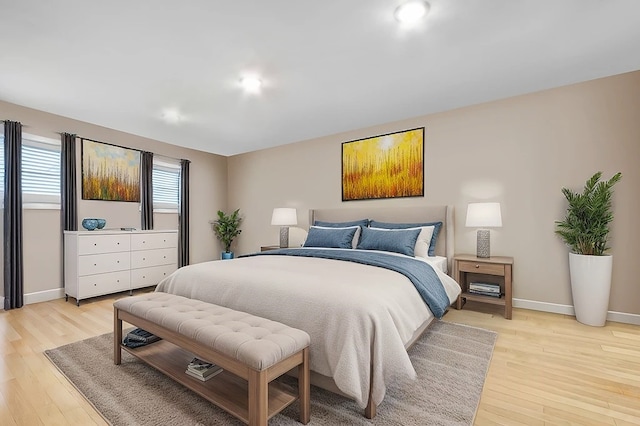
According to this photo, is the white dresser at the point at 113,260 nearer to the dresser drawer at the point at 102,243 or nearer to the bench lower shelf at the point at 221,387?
the dresser drawer at the point at 102,243

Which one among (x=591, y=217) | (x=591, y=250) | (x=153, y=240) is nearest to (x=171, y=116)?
(x=153, y=240)

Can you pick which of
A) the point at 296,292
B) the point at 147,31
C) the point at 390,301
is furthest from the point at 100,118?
the point at 390,301

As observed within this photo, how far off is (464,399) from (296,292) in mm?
1156

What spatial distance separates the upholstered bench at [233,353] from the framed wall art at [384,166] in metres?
2.95

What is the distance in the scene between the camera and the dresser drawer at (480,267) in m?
3.05

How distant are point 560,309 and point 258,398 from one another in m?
3.38

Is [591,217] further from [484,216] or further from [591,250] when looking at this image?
[484,216]

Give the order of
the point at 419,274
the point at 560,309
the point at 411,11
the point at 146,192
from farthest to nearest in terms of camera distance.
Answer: the point at 146,192, the point at 560,309, the point at 419,274, the point at 411,11

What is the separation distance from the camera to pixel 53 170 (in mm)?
3857

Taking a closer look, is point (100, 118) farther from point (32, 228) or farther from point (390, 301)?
point (390, 301)

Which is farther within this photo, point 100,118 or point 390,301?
point 100,118

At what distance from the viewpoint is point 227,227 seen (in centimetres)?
600

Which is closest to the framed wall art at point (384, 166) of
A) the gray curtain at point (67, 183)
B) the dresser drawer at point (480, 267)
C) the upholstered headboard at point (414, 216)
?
the upholstered headboard at point (414, 216)

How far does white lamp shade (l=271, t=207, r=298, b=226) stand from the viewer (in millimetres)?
4820
